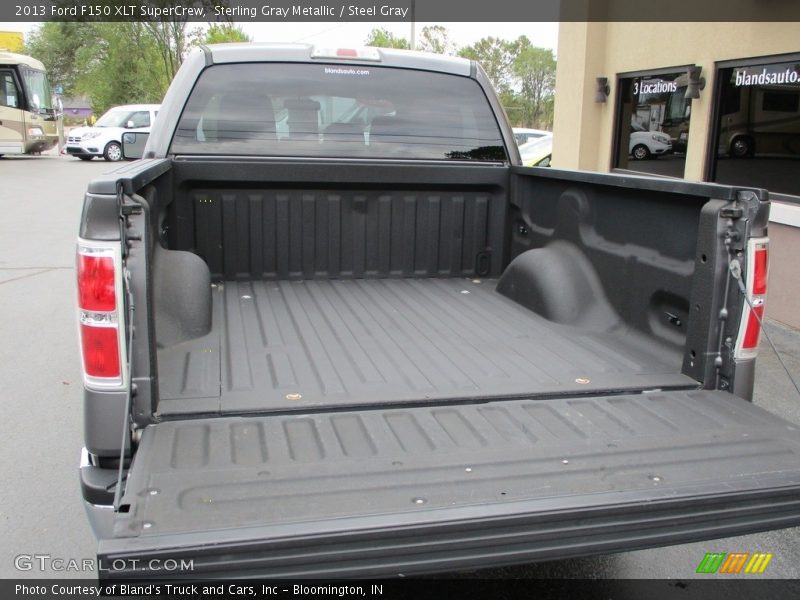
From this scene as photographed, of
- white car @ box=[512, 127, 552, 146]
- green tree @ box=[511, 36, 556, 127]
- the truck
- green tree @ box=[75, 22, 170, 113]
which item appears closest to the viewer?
the truck

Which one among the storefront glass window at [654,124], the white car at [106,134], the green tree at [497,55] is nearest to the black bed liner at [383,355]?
the storefront glass window at [654,124]

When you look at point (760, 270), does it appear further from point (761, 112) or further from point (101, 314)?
point (761, 112)

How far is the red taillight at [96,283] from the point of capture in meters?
2.21

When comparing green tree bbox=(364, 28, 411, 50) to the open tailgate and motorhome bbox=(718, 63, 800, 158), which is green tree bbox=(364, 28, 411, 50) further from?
the open tailgate

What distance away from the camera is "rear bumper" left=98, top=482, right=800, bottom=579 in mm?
1738

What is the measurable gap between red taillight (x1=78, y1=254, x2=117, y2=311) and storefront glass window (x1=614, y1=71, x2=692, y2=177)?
7656mm

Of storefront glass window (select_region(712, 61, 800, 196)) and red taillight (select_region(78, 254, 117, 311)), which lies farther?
storefront glass window (select_region(712, 61, 800, 196))

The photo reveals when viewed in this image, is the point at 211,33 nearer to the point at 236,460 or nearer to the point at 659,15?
the point at 659,15

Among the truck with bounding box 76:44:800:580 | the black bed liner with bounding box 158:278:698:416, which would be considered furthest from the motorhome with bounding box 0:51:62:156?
the black bed liner with bounding box 158:278:698:416

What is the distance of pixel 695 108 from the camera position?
809 cm

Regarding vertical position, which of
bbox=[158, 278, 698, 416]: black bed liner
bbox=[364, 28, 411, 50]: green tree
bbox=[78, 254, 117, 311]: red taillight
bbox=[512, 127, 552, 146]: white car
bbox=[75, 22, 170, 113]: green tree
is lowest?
bbox=[158, 278, 698, 416]: black bed liner

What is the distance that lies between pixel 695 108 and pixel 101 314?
7524mm

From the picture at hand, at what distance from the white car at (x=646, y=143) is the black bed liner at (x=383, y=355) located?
19.1 ft

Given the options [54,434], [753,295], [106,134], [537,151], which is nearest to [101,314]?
[753,295]
